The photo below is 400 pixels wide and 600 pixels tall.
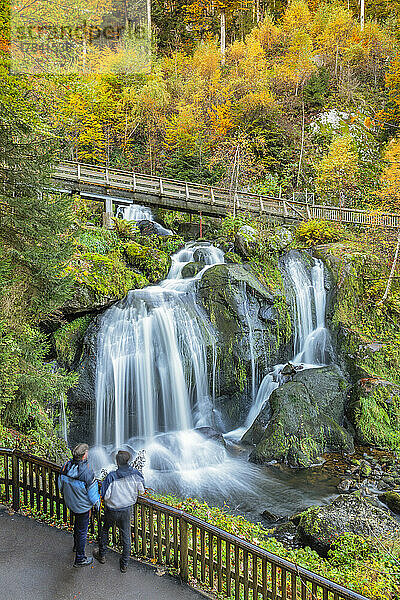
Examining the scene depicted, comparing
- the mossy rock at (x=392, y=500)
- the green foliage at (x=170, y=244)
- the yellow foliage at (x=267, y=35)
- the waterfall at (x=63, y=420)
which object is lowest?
the mossy rock at (x=392, y=500)

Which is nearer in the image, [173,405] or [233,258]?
[173,405]

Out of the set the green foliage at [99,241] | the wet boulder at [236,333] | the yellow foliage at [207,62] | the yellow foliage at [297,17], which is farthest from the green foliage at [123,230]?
the yellow foliage at [297,17]

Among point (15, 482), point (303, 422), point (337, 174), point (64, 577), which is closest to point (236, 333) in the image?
point (303, 422)

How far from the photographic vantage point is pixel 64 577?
196 inches

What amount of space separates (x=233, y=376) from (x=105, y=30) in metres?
25.9

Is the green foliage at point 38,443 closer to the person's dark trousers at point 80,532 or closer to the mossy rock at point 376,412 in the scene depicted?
the person's dark trousers at point 80,532

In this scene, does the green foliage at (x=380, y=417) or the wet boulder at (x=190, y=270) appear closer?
the green foliage at (x=380, y=417)

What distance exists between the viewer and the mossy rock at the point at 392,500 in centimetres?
960

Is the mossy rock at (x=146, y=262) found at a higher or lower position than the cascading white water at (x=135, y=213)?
lower

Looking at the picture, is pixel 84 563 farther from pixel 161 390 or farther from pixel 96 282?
pixel 96 282

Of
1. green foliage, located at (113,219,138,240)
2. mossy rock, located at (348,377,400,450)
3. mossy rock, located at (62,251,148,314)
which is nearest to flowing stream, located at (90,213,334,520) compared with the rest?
mossy rock, located at (62,251,148,314)

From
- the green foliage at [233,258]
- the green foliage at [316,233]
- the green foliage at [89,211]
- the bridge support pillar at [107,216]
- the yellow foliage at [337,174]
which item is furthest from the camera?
the yellow foliage at [337,174]

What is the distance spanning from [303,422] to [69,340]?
687cm

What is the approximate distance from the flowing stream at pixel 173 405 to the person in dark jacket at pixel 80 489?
549 centimetres
